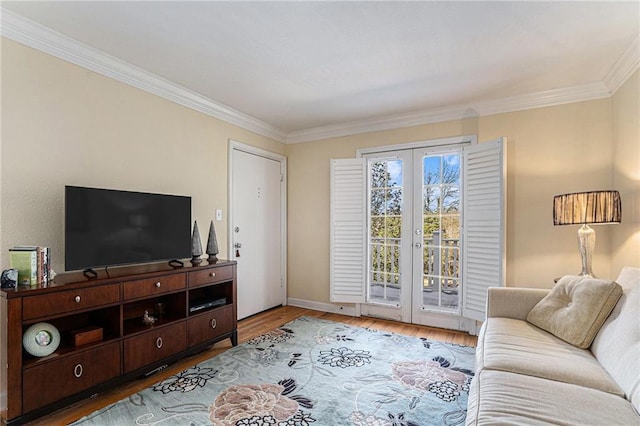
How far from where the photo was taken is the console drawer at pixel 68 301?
1767 millimetres

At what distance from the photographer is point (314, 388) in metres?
2.25

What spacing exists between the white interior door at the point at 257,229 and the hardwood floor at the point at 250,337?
0.87 feet

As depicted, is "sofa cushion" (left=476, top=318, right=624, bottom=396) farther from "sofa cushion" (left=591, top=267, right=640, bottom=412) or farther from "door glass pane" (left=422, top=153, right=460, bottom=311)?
"door glass pane" (left=422, top=153, right=460, bottom=311)

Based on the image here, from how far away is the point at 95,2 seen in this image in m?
1.81

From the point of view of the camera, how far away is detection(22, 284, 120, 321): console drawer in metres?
1.77

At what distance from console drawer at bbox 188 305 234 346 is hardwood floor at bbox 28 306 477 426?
6.7 inches

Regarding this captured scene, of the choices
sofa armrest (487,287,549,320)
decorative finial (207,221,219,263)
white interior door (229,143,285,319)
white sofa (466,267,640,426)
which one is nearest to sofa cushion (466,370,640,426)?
white sofa (466,267,640,426)

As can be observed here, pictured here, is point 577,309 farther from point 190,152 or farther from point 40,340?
point 190,152

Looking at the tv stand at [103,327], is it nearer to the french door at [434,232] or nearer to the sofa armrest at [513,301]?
the french door at [434,232]

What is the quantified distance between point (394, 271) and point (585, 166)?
214 centimetres

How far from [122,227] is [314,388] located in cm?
182

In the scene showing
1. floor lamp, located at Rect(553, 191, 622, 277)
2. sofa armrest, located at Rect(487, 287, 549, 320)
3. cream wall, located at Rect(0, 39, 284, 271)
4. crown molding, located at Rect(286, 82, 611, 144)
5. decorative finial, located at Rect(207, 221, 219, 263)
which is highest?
crown molding, located at Rect(286, 82, 611, 144)

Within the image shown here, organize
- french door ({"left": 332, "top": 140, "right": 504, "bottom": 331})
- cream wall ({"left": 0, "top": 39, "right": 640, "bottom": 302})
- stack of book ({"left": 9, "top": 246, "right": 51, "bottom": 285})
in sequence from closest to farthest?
stack of book ({"left": 9, "top": 246, "right": 51, "bottom": 285}) < cream wall ({"left": 0, "top": 39, "right": 640, "bottom": 302}) < french door ({"left": 332, "top": 140, "right": 504, "bottom": 331})

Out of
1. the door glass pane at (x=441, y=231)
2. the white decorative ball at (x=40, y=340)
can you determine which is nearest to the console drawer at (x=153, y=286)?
the white decorative ball at (x=40, y=340)
